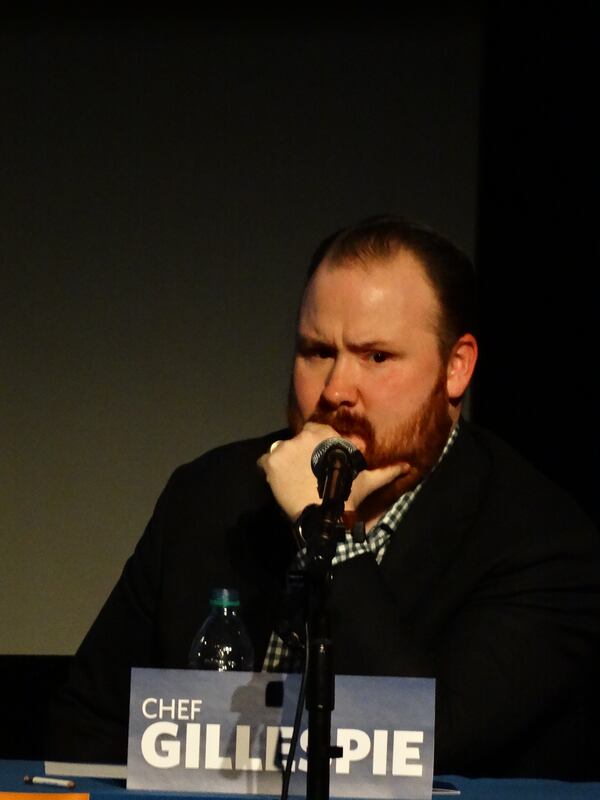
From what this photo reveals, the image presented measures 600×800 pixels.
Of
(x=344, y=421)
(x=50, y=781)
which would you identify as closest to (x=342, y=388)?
(x=344, y=421)

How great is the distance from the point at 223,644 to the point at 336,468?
2.45 ft

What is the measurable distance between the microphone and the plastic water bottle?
0.66 m

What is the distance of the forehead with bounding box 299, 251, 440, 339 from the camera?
2.08 metres

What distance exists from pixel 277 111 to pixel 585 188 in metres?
0.91

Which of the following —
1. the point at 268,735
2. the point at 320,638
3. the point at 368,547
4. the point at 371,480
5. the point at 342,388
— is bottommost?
the point at 268,735

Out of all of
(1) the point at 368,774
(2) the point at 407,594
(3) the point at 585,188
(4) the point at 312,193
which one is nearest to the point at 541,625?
(2) the point at 407,594

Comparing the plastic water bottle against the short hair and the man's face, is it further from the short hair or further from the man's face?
the short hair

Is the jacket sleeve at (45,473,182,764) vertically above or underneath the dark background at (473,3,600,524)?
underneath

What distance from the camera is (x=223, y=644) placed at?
213cm

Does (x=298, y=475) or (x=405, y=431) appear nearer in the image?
(x=298, y=475)

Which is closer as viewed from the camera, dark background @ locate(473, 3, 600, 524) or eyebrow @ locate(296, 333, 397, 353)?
eyebrow @ locate(296, 333, 397, 353)

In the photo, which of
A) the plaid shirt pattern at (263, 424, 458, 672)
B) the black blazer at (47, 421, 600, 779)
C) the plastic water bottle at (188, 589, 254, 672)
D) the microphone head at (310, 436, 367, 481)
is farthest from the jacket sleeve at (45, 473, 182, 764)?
the microphone head at (310, 436, 367, 481)

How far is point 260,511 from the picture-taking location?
2.27 meters

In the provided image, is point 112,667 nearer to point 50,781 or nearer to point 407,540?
point 407,540
